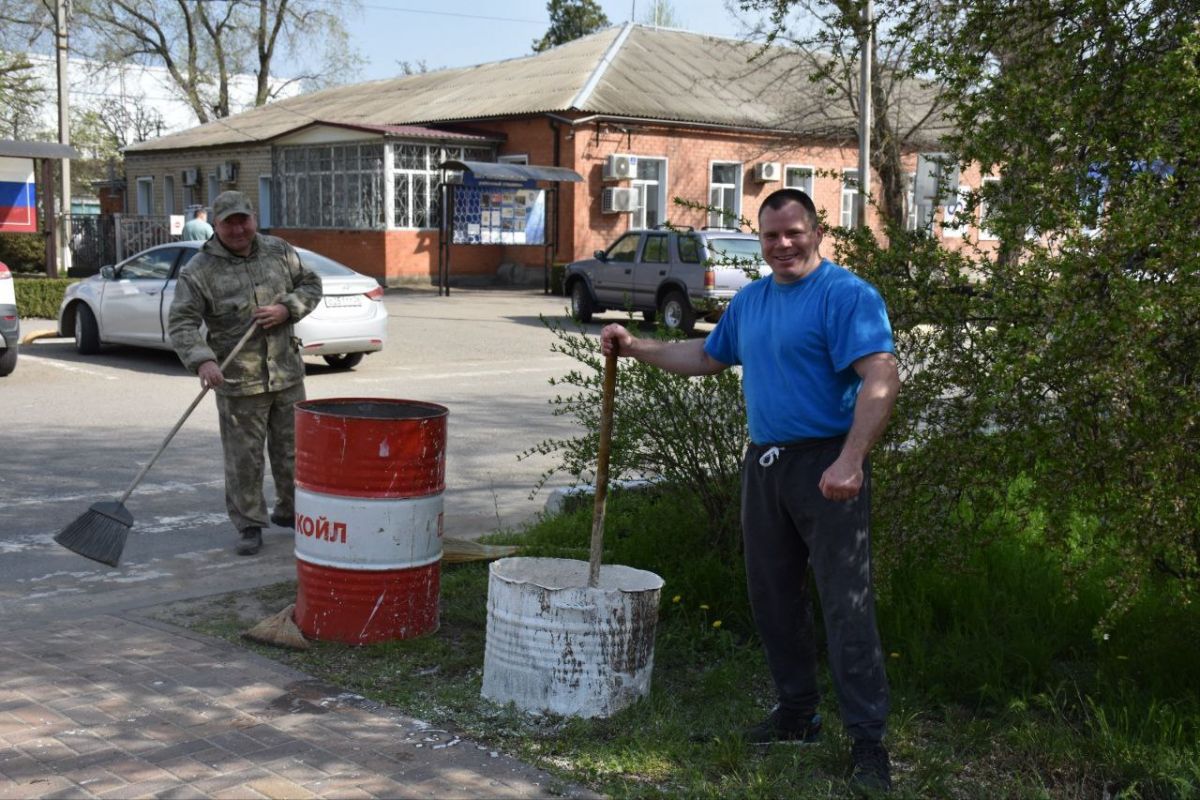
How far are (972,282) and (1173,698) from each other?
1.60 metres

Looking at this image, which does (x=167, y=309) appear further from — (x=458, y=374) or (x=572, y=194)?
(x=572, y=194)

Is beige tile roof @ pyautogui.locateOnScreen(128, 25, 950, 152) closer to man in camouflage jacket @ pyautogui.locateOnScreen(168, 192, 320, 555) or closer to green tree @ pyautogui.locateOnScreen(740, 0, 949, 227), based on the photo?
green tree @ pyautogui.locateOnScreen(740, 0, 949, 227)

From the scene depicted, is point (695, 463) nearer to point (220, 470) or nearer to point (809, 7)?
point (809, 7)

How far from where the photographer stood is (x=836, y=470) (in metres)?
3.88

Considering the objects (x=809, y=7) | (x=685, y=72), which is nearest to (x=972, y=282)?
(x=809, y=7)

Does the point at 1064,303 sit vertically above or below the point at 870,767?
above

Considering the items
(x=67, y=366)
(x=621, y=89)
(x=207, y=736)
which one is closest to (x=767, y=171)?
(x=621, y=89)

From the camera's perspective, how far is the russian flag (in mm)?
20125

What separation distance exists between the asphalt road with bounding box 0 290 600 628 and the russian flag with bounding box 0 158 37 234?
2.04 m

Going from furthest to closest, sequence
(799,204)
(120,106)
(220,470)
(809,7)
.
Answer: (120,106)
(220,470)
(809,7)
(799,204)

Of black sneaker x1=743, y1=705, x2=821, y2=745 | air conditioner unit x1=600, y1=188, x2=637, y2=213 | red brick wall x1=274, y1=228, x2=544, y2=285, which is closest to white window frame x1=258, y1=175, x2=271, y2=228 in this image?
red brick wall x1=274, y1=228, x2=544, y2=285

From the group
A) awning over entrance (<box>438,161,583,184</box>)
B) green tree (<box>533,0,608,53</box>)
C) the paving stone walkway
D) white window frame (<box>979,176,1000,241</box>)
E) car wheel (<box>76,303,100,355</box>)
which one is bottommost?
the paving stone walkway

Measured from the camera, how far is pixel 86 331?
16.4 meters

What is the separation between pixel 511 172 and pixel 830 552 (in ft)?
85.3
